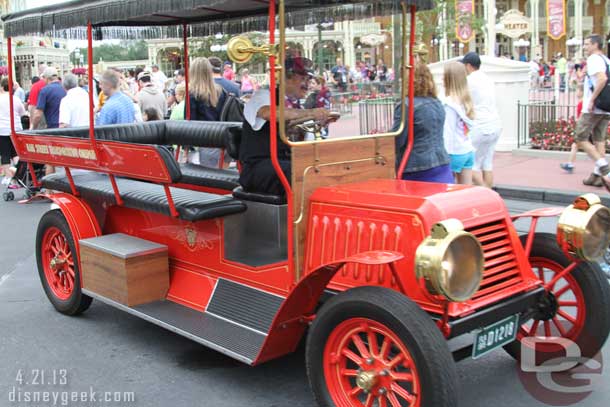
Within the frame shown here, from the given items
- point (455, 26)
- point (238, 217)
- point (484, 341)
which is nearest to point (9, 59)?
point (238, 217)

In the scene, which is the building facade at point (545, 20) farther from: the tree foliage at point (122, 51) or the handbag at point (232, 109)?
the tree foliage at point (122, 51)

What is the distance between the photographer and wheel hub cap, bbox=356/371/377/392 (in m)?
3.10

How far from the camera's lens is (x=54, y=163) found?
534cm

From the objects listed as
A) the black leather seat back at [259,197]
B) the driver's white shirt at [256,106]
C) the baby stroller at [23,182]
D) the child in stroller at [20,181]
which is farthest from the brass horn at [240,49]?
the baby stroller at [23,182]

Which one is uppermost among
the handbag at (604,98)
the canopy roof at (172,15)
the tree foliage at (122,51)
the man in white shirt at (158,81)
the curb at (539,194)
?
the canopy roof at (172,15)

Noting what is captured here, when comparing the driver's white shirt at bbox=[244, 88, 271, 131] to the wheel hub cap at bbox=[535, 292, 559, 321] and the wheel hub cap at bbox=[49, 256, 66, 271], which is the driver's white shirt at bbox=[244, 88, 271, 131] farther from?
the wheel hub cap at bbox=[49, 256, 66, 271]

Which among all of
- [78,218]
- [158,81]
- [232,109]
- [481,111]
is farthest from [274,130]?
[158,81]

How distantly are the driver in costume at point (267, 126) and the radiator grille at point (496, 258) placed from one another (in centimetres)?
107

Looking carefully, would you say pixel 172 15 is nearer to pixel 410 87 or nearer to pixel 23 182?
pixel 410 87

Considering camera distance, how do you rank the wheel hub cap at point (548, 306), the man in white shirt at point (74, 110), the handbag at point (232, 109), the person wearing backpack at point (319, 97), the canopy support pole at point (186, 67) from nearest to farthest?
the wheel hub cap at point (548, 306) → the person wearing backpack at point (319, 97) → the canopy support pole at point (186, 67) → the handbag at point (232, 109) → the man in white shirt at point (74, 110)

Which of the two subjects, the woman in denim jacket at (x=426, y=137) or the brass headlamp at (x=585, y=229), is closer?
the brass headlamp at (x=585, y=229)

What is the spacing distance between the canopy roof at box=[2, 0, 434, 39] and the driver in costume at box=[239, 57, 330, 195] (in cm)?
42

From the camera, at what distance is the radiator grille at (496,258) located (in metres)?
3.36

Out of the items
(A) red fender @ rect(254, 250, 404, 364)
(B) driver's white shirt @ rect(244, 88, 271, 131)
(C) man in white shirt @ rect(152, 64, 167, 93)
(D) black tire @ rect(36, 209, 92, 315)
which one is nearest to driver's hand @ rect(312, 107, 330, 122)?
(B) driver's white shirt @ rect(244, 88, 271, 131)
